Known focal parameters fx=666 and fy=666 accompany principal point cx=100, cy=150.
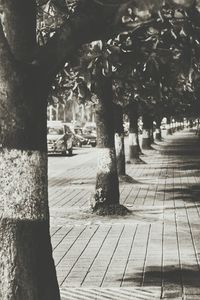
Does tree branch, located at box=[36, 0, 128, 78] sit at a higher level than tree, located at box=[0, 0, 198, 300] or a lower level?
higher

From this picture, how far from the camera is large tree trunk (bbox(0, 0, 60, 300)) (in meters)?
5.25

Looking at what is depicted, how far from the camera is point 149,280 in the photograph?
736 centimetres

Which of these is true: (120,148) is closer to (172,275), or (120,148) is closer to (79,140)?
(172,275)

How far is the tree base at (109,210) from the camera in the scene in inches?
484

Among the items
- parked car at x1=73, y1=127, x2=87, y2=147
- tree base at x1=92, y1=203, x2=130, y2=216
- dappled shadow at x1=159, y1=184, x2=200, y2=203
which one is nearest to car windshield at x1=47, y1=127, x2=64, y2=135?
parked car at x1=73, y1=127, x2=87, y2=147

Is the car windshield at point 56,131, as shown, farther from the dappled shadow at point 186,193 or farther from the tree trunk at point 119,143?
the dappled shadow at point 186,193

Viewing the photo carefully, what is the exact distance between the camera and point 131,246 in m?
9.33

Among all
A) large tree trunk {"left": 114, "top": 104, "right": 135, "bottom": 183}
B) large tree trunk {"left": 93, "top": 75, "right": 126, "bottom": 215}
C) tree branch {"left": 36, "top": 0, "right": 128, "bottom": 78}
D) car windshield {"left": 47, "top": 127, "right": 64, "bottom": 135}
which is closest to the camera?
tree branch {"left": 36, "top": 0, "right": 128, "bottom": 78}

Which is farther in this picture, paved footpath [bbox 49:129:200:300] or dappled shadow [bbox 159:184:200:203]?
dappled shadow [bbox 159:184:200:203]

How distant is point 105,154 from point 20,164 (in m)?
8.02

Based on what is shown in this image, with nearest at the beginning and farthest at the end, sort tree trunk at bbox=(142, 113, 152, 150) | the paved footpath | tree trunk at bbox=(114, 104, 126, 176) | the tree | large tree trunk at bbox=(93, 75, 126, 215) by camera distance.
Answer: the tree
the paved footpath
large tree trunk at bbox=(93, 75, 126, 215)
tree trunk at bbox=(114, 104, 126, 176)
tree trunk at bbox=(142, 113, 152, 150)

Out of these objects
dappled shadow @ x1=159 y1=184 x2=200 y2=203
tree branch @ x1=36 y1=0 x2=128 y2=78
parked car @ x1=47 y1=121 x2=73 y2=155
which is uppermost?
tree branch @ x1=36 y1=0 x2=128 y2=78

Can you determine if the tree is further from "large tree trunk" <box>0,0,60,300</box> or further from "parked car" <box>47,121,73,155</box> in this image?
"parked car" <box>47,121,73,155</box>

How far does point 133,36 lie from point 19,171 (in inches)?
185
